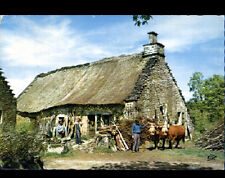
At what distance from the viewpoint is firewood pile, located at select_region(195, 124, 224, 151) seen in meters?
12.3

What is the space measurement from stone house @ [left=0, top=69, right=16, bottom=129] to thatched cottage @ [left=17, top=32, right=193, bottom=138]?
281cm

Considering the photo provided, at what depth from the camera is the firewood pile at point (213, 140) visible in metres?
12.3

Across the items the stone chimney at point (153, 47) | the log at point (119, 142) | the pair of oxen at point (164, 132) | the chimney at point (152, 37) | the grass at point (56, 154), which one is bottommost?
the grass at point (56, 154)

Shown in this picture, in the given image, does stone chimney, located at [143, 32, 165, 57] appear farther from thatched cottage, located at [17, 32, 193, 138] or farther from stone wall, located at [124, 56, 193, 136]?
stone wall, located at [124, 56, 193, 136]

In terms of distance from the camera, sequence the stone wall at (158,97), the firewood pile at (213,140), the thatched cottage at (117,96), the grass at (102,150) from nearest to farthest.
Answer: the firewood pile at (213,140), the grass at (102,150), the stone wall at (158,97), the thatched cottage at (117,96)

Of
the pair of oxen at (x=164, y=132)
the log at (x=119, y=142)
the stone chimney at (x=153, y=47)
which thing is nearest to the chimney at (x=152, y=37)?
the stone chimney at (x=153, y=47)

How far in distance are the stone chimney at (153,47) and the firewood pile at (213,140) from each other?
23.9 ft

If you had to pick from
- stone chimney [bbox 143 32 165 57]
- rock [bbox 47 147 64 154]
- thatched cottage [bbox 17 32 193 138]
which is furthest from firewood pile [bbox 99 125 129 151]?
stone chimney [bbox 143 32 165 57]

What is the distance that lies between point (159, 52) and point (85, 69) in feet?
26.6

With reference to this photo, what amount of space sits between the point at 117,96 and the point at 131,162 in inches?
261

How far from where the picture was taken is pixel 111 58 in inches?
882

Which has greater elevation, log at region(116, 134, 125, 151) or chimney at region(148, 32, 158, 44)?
chimney at region(148, 32, 158, 44)

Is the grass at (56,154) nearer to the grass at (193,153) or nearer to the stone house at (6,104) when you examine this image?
the grass at (193,153)
